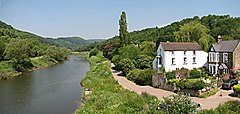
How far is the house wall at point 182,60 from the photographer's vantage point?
28.8m

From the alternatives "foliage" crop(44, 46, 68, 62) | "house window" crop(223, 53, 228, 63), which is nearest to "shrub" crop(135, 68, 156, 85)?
"house window" crop(223, 53, 228, 63)

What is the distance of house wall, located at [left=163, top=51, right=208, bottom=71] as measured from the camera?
2880cm

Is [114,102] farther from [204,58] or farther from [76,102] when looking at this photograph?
[204,58]

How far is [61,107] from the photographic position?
20.0 meters

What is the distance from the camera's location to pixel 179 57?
2933 centimetres

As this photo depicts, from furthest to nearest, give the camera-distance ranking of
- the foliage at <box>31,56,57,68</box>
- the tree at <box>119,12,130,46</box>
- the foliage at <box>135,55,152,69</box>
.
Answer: the foliage at <box>31,56,57,68</box> → the tree at <box>119,12,130,46</box> → the foliage at <box>135,55,152,69</box>

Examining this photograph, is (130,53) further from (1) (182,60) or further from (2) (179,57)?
(1) (182,60)

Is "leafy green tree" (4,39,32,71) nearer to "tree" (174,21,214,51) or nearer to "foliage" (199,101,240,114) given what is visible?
"tree" (174,21,214,51)

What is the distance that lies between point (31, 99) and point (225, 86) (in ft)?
59.3

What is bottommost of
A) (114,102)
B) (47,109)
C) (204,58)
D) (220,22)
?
(47,109)

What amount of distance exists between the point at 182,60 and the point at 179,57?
58 cm

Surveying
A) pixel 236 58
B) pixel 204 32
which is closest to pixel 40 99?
pixel 236 58

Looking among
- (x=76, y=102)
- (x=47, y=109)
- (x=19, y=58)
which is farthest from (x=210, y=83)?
(x=19, y=58)

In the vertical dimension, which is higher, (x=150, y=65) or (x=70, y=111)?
(x=150, y=65)
